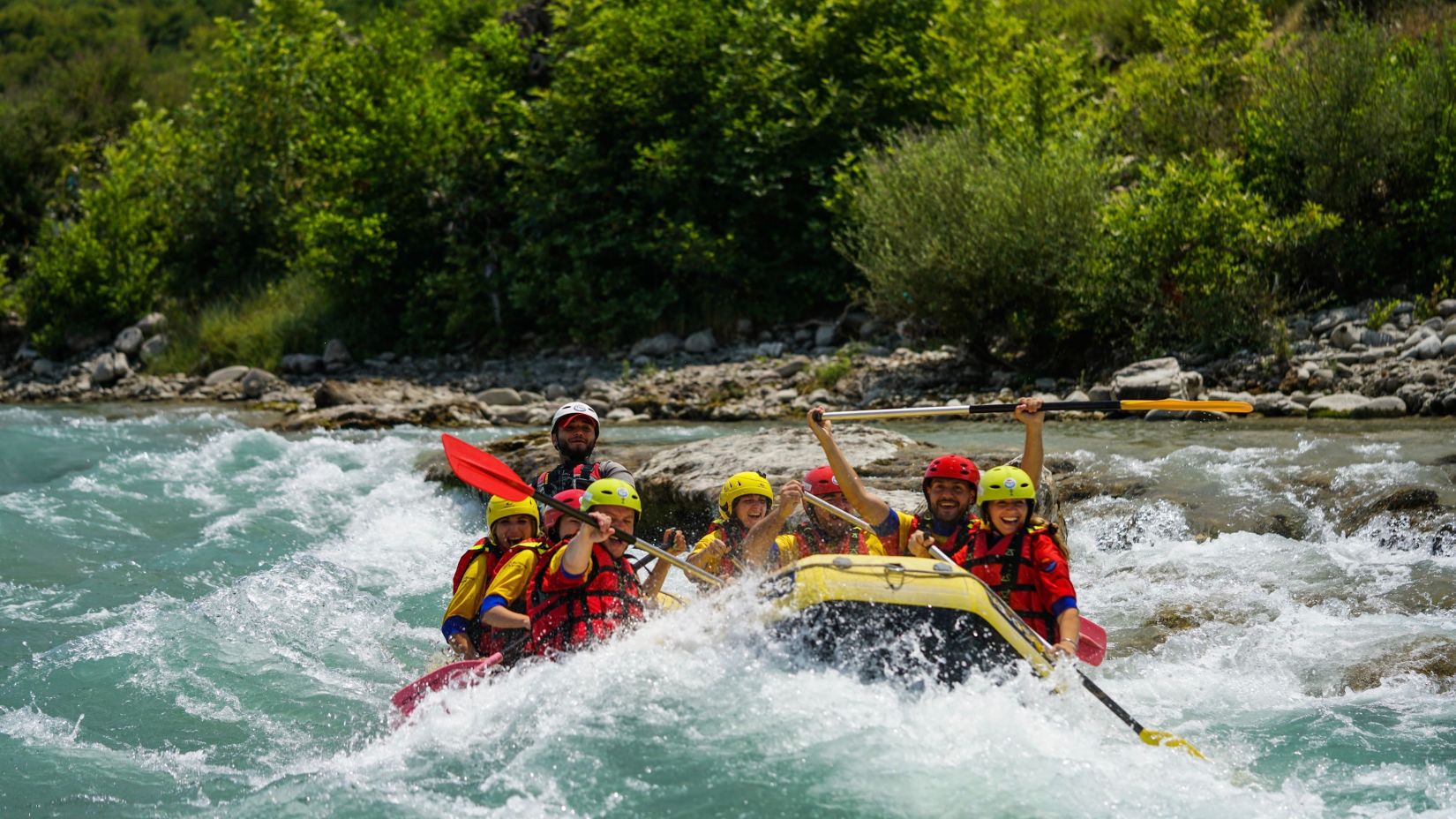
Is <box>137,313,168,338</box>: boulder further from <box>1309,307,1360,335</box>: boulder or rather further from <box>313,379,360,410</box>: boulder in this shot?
<box>1309,307,1360,335</box>: boulder

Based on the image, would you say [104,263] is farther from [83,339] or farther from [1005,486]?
[1005,486]

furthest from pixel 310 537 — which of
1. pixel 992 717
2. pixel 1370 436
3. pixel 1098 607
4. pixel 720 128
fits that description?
pixel 720 128

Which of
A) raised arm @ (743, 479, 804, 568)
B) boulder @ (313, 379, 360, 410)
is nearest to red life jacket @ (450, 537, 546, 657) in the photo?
raised arm @ (743, 479, 804, 568)

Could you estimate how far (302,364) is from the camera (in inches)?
771

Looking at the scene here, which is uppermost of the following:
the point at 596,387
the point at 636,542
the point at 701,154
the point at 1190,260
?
the point at 701,154

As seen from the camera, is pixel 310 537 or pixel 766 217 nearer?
pixel 310 537

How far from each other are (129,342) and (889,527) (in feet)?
61.6

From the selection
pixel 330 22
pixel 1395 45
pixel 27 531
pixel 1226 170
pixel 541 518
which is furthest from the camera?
pixel 330 22

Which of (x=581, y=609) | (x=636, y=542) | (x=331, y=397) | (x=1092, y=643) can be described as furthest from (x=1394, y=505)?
(x=331, y=397)

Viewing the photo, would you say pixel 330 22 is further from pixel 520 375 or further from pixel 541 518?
pixel 541 518

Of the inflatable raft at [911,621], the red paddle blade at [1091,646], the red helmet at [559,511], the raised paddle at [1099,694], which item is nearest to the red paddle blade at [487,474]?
the red helmet at [559,511]

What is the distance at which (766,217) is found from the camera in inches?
750

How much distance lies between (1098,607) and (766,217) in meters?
12.8

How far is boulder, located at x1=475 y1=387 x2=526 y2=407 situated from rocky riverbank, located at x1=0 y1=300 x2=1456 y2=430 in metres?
0.03
